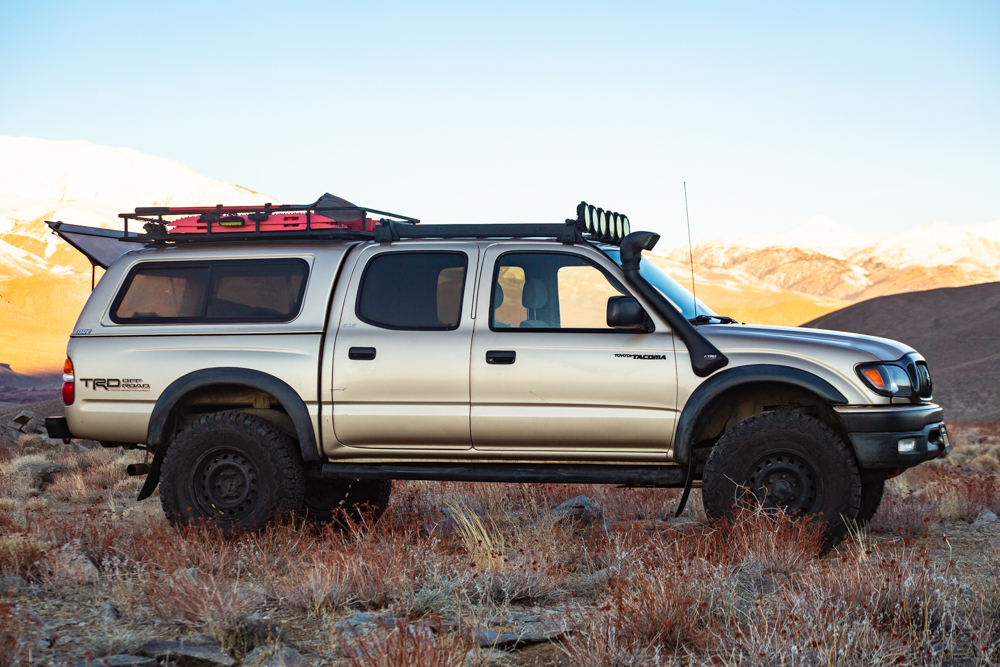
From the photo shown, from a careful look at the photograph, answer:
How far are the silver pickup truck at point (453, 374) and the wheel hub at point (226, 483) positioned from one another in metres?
0.01

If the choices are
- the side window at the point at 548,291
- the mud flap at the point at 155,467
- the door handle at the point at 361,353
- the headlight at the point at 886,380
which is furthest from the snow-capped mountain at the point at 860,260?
the mud flap at the point at 155,467

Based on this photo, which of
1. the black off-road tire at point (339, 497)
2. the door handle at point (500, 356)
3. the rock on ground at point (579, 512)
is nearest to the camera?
the door handle at point (500, 356)

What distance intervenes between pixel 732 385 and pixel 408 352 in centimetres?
213

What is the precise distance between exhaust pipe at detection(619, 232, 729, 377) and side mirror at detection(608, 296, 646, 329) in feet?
0.58

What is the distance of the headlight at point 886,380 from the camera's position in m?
5.79

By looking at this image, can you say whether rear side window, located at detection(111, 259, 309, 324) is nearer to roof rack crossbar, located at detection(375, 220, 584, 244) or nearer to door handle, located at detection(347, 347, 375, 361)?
door handle, located at detection(347, 347, 375, 361)

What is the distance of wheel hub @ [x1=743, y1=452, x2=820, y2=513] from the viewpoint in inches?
231

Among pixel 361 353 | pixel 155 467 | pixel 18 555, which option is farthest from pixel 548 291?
pixel 18 555

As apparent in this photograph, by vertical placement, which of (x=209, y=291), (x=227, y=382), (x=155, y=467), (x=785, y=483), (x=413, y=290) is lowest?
→ (x=785, y=483)

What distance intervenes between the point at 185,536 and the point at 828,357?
4.38 metres

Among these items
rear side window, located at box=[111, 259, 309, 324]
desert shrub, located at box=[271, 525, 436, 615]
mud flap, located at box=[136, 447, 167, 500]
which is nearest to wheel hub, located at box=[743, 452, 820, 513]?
desert shrub, located at box=[271, 525, 436, 615]

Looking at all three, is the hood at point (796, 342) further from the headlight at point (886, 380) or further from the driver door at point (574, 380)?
the driver door at point (574, 380)

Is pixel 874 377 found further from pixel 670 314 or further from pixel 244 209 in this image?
pixel 244 209

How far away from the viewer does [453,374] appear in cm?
619
